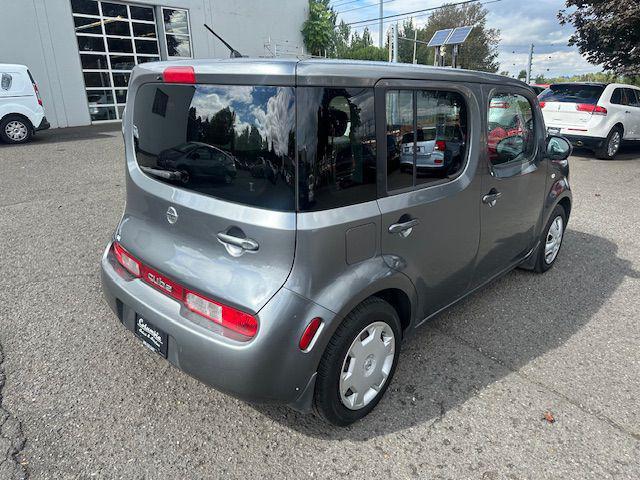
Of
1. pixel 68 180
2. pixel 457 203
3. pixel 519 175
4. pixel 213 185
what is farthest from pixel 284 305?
pixel 68 180

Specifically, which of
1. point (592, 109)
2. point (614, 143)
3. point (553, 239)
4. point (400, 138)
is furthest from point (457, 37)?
point (400, 138)

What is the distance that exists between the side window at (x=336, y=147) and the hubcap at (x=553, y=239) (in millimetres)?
2593

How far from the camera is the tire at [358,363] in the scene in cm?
209

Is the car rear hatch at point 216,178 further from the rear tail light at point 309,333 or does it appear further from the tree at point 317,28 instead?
the tree at point 317,28

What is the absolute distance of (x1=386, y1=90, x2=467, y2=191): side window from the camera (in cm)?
226

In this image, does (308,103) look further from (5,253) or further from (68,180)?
(68,180)

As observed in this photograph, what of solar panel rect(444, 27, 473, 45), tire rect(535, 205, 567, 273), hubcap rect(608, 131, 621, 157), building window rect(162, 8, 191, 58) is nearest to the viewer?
tire rect(535, 205, 567, 273)

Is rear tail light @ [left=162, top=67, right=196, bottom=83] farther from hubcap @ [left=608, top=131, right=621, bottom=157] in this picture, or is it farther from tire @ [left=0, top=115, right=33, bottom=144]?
tire @ [left=0, top=115, right=33, bottom=144]

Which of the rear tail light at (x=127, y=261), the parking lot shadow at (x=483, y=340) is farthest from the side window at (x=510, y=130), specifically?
the rear tail light at (x=127, y=261)

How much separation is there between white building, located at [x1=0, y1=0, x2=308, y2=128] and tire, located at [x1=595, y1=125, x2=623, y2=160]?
13.9 meters

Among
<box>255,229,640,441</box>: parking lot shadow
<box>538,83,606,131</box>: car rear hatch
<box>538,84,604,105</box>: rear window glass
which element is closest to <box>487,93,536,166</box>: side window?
<box>255,229,640,441</box>: parking lot shadow

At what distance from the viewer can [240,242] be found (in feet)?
6.44

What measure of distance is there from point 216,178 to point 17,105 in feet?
39.1

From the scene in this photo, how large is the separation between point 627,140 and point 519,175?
9856mm
